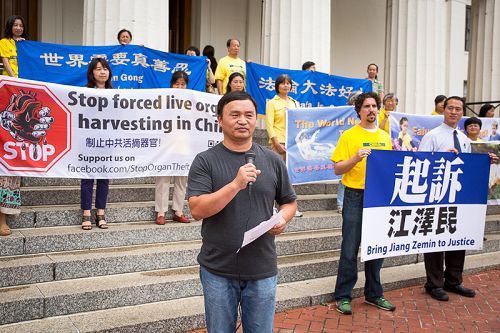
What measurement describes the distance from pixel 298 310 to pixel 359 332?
0.74m

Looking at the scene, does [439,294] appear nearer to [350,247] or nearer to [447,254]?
[447,254]

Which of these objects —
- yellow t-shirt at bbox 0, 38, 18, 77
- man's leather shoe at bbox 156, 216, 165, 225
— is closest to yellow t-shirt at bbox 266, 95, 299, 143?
man's leather shoe at bbox 156, 216, 165, 225

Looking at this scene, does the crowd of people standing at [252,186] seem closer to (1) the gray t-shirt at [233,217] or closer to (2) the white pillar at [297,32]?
(1) the gray t-shirt at [233,217]

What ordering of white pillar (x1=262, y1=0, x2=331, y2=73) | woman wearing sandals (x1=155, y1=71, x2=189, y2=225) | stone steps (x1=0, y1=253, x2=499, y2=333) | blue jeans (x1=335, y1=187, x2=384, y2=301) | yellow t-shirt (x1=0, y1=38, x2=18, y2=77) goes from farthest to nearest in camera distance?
1. white pillar (x1=262, y1=0, x2=331, y2=73)
2. yellow t-shirt (x1=0, y1=38, x2=18, y2=77)
3. woman wearing sandals (x1=155, y1=71, x2=189, y2=225)
4. blue jeans (x1=335, y1=187, x2=384, y2=301)
5. stone steps (x1=0, y1=253, x2=499, y2=333)

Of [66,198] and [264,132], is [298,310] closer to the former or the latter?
[66,198]

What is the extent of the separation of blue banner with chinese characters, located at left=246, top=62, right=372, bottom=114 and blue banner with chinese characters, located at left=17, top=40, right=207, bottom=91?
5.21ft

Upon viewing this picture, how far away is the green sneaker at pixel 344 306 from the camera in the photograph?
504 centimetres

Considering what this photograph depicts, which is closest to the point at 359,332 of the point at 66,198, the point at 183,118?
the point at 183,118

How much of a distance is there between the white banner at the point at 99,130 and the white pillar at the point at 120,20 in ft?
8.59

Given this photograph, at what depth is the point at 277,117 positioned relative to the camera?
734cm

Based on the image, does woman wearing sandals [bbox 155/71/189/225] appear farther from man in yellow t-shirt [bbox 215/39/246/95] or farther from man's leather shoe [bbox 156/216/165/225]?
man in yellow t-shirt [bbox 215/39/246/95]

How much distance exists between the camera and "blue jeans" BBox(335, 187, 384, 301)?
5.04m

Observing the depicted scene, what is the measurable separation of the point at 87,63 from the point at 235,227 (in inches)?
249

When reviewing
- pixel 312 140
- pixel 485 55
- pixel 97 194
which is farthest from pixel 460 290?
pixel 485 55
